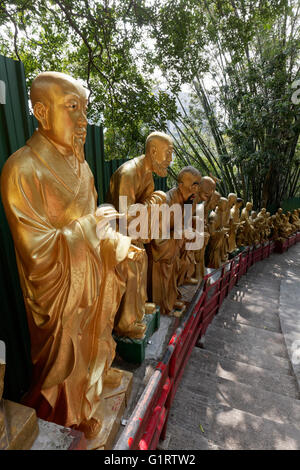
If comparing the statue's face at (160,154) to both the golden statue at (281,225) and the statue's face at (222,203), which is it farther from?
the golden statue at (281,225)

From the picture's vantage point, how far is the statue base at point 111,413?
5.20 feet

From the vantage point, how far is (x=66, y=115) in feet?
4.82

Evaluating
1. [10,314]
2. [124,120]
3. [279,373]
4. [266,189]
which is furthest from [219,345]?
[266,189]

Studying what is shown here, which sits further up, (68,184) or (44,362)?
(68,184)

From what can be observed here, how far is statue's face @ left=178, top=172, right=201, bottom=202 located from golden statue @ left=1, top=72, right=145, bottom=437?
1.86 m

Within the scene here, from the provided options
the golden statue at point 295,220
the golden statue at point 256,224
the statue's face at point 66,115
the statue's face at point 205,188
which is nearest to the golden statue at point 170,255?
the statue's face at point 205,188

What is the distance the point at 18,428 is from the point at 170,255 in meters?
2.32

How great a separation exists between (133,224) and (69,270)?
3.88ft

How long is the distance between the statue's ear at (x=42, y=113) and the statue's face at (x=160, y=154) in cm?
125

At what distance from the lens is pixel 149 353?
101 inches

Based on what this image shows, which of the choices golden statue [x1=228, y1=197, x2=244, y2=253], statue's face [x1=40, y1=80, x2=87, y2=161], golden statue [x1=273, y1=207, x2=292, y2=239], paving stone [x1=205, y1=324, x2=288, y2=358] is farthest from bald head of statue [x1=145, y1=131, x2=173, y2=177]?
golden statue [x1=273, y1=207, x2=292, y2=239]

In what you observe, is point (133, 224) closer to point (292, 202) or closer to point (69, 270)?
point (69, 270)

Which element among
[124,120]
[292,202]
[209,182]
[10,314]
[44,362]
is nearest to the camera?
[44,362]

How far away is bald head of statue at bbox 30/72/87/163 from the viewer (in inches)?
56.1
